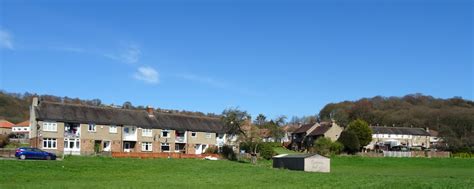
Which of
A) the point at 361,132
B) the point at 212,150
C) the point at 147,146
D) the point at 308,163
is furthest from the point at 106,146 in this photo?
the point at 361,132

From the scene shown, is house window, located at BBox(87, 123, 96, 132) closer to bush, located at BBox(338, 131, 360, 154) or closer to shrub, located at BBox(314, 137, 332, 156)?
shrub, located at BBox(314, 137, 332, 156)

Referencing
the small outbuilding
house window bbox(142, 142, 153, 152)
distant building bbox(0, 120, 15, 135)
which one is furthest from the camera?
distant building bbox(0, 120, 15, 135)

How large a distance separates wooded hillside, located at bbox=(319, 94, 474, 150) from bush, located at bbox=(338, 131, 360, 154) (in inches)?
1274

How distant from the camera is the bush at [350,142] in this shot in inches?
3711

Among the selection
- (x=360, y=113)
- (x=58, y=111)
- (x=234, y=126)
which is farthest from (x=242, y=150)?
(x=360, y=113)

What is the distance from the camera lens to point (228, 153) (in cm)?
7506

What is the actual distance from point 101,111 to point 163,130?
30.4 feet

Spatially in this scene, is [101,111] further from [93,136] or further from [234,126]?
[234,126]

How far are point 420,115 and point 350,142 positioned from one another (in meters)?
84.4

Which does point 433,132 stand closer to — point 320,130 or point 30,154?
point 320,130

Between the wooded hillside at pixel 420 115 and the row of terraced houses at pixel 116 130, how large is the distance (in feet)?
196

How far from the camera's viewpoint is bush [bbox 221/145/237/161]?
73.4 metres

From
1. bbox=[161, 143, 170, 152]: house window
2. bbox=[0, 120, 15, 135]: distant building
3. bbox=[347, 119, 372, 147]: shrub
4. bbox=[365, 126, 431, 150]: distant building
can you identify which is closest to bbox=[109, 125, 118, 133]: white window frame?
bbox=[161, 143, 170, 152]: house window

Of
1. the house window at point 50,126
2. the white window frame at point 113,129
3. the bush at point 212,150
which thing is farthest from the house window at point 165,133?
the house window at point 50,126
